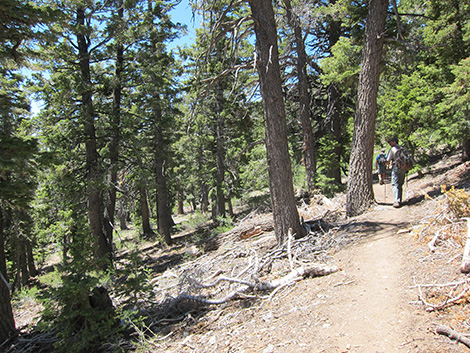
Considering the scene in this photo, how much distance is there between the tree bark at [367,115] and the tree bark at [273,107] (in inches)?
95.8

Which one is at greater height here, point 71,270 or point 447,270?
point 71,270

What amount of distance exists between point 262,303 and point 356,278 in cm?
158

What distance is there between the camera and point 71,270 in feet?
17.2

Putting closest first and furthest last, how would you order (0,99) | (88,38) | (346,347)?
(346,347) < (0,99) < (88,38)

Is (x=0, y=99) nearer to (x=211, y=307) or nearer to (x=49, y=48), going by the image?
(x=49, y=48)

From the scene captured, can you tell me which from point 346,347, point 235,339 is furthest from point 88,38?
point 346,347

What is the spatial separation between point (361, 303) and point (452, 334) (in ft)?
4.11

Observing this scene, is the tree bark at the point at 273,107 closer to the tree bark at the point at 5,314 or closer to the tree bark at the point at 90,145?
the tree bark at the point at 5,314

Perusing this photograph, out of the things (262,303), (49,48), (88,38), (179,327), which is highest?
(88,38)

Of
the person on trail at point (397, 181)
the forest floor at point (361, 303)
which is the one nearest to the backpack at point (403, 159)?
the person on trail at point (397, 181)

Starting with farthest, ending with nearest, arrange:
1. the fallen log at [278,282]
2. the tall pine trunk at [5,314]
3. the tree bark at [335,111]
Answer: the tree bark at [335,111] < the tall pine trunk at [5,314] < the fallen log at [278,282]

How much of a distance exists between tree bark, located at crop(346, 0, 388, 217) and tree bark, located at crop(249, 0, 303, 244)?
2.43m

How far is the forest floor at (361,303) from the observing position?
3.31 m

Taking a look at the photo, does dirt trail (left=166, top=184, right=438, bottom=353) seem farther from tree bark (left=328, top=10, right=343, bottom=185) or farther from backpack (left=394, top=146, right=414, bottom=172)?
tree bark (left=328, top=10, right=343, bottom=185)
